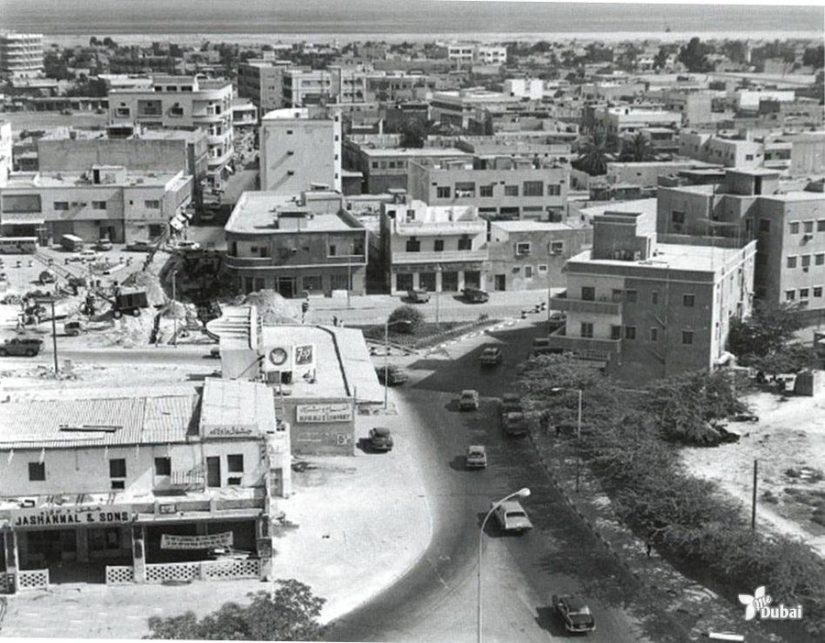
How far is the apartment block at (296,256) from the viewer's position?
128ft

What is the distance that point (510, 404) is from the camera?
2858 centimetres

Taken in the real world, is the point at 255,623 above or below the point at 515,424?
above

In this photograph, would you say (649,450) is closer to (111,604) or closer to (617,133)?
(111,604)

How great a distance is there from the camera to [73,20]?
61.8 meters

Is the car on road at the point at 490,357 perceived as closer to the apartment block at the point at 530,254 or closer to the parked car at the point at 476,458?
the parked car at the point at 476,458

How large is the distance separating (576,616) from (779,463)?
9030 mm

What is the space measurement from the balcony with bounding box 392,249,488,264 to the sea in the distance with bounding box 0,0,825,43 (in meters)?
10.6

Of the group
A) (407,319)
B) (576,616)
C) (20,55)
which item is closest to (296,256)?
(407,319)

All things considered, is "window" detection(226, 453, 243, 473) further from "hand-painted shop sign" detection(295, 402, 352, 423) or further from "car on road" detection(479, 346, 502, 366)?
"car on road" detection(479, 346, 502, 366)

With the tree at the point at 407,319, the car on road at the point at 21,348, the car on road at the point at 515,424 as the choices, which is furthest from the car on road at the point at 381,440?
the tree at the point at 407,319

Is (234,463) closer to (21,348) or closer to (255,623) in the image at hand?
(255,623)

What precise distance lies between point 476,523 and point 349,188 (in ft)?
116

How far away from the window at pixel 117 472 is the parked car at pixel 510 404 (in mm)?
10013

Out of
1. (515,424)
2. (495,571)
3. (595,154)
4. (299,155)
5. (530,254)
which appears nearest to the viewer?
(495,571)
